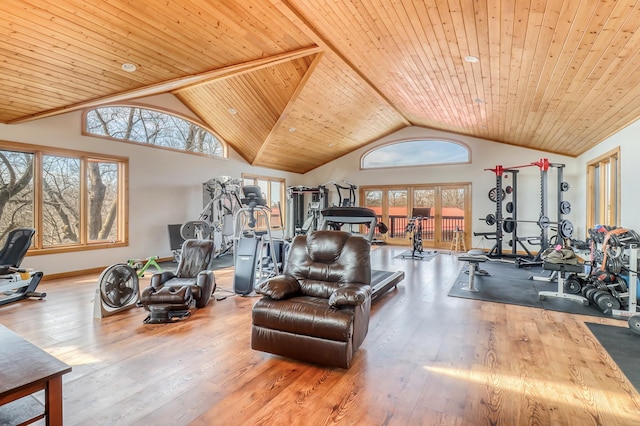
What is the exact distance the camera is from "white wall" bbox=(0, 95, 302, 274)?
5941 mm

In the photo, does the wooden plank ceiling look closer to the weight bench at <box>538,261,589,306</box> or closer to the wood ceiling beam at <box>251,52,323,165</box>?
the wood ceiling beam at <box>251,52,323,165</box>

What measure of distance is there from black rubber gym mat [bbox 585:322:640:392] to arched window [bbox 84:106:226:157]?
28.2 feet

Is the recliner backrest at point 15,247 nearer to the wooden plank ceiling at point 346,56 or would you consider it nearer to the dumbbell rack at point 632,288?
the wooden plank ceiling at point 346,56

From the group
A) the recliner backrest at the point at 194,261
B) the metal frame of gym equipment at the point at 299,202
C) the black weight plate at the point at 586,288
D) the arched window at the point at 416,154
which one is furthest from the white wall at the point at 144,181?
the black weight plate at the point at 586,288

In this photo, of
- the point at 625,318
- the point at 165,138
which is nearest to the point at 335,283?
the point at 625,318

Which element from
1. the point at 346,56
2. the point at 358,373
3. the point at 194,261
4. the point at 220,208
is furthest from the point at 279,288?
the point at 220,208

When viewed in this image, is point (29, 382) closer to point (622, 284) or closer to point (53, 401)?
point (53, 401)

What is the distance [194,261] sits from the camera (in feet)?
15.4

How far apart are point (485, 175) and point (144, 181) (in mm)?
9446

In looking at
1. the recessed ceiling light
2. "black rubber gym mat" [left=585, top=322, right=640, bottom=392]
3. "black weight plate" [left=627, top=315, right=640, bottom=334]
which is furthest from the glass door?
the recessed ceiling light

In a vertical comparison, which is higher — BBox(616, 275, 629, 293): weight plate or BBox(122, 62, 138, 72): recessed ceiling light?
BBox(122, 62, 138, 72): recessed ceiling light

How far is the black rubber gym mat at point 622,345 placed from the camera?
2.67 m

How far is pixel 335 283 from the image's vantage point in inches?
128

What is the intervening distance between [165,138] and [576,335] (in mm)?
8514
